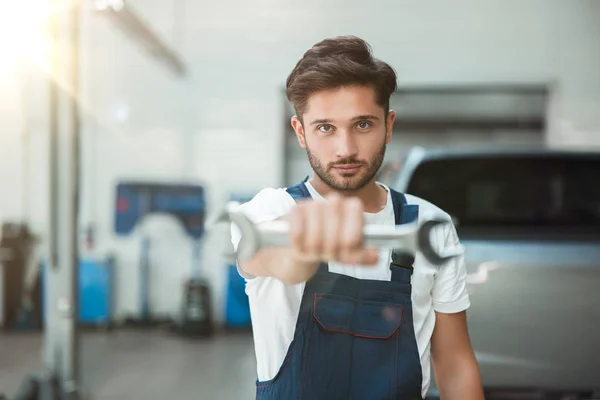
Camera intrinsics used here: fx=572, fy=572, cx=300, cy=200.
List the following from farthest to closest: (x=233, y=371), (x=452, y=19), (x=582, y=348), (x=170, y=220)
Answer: (x=170, y=220)
(x=452, y=19)
(x=233, y=371)
(x=582, y=348)

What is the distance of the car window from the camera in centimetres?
193

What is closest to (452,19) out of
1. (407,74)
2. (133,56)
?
(407,74)

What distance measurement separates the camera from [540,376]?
1.39 meters

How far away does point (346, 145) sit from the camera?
2.23 ft

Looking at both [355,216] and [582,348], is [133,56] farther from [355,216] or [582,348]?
[355,216]

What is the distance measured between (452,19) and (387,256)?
435cm

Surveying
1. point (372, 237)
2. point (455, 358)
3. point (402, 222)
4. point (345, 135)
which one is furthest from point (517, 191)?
point (372, 237)

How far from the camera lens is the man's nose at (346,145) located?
68 centimetres

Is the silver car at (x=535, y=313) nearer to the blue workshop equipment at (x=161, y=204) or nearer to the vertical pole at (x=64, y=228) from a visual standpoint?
the vertical pole at (x=64, y=228)

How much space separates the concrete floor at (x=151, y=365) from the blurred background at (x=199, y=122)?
73 millimetres

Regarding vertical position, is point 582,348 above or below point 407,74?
below

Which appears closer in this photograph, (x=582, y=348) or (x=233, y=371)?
(x=582, y=348)

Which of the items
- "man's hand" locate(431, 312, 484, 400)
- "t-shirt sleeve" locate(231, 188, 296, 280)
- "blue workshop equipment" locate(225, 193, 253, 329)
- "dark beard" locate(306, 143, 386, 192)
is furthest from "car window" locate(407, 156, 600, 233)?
"blue workshop equipment" locate(225, 193, 253, 329)

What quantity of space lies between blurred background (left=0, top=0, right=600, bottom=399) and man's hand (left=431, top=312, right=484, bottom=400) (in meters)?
3.83
